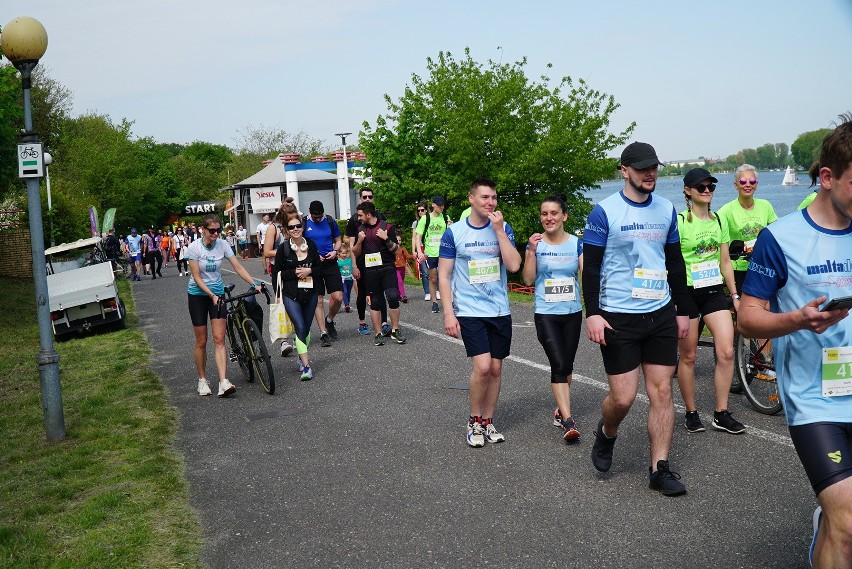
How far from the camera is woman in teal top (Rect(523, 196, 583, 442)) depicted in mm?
7441

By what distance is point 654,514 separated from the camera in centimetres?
543

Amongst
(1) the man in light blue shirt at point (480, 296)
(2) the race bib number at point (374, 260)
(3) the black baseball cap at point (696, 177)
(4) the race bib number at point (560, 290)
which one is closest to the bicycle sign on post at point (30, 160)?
(1) the man in light blue shirt at point (480, 296)

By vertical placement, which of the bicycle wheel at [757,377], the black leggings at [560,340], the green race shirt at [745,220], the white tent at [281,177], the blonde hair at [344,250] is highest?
the white tent at [281,177]

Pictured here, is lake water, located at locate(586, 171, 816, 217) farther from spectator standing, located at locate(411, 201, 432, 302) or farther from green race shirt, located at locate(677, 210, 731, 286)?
spectator standing, located at locate(411, 201, 432, 302)

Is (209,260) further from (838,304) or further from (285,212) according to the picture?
(838,304)

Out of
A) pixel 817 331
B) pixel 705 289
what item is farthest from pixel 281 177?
pixel 817 331

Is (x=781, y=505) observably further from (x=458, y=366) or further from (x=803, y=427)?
(x=458, y=366)

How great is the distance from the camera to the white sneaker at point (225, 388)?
1010 cm

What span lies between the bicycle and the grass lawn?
38.4 inches

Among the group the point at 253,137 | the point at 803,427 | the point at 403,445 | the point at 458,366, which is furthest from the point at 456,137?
the point at 253,137

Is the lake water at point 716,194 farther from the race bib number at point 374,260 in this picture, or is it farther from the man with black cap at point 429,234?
the race bib number at point 374,260

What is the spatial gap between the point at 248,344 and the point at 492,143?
35.5m

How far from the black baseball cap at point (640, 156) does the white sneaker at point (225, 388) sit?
5.77m

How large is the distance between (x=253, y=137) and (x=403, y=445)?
11098 centimetres
